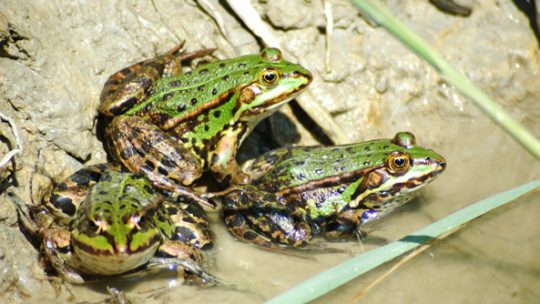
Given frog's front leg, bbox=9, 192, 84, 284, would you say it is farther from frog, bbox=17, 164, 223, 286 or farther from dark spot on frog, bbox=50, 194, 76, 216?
dark spot on frog, bbox=50, 194, 76, 216

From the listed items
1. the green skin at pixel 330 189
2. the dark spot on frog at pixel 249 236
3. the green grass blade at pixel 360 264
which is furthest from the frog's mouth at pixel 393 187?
the green grass blade at pixel 360 264

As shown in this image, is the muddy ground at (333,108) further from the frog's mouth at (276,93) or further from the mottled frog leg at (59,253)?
the frog's mouth at (276,93)

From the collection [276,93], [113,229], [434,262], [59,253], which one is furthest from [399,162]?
[59,253]

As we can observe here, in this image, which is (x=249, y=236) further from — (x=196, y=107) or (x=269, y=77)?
(x=269, y=77)

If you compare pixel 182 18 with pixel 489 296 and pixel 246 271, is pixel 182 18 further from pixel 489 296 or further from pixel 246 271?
pixel 489 296

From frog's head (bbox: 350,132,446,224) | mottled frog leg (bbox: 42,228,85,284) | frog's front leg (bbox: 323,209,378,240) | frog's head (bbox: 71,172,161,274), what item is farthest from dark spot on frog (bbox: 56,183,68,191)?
frog's head (bbox: 350,132,446,224)

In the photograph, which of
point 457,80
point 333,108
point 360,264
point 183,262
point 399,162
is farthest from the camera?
point 333,108
